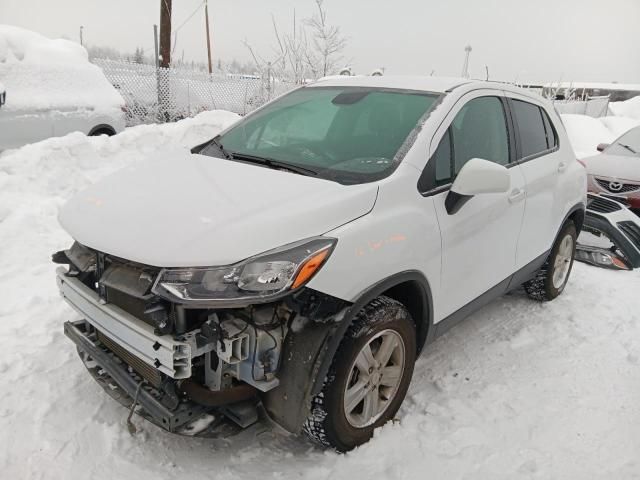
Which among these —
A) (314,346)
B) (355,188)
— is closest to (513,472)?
(314,346)

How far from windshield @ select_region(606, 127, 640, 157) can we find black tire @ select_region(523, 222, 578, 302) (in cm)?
473

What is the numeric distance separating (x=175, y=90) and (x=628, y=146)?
9.52 m

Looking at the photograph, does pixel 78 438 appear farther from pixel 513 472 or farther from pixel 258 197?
pixel 513 472

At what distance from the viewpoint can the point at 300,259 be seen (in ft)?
7.19

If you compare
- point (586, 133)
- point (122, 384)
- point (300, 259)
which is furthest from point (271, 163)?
point (586, 133)

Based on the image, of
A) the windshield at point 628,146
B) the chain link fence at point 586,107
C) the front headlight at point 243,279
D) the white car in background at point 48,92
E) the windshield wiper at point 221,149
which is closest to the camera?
the front headlight at point 243,279

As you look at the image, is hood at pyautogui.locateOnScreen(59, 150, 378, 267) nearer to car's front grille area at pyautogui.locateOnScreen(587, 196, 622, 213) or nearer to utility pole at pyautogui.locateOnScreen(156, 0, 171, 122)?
car's front grille area at pyautogui.locateOnScreen(587, 196, 622, 213)

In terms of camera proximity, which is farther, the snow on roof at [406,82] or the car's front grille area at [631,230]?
the car's front grille area at [631,230]

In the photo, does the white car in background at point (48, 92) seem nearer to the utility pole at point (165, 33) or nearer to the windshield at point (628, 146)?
the utility pole at point (165, 33)

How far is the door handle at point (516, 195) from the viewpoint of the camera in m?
3.46

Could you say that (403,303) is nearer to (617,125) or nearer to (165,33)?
(165,33)

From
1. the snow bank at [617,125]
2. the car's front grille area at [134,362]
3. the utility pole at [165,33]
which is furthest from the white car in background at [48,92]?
the snow bank at [617,125]

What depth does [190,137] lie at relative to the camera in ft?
26.8

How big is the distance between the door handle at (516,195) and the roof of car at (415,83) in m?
0.74
